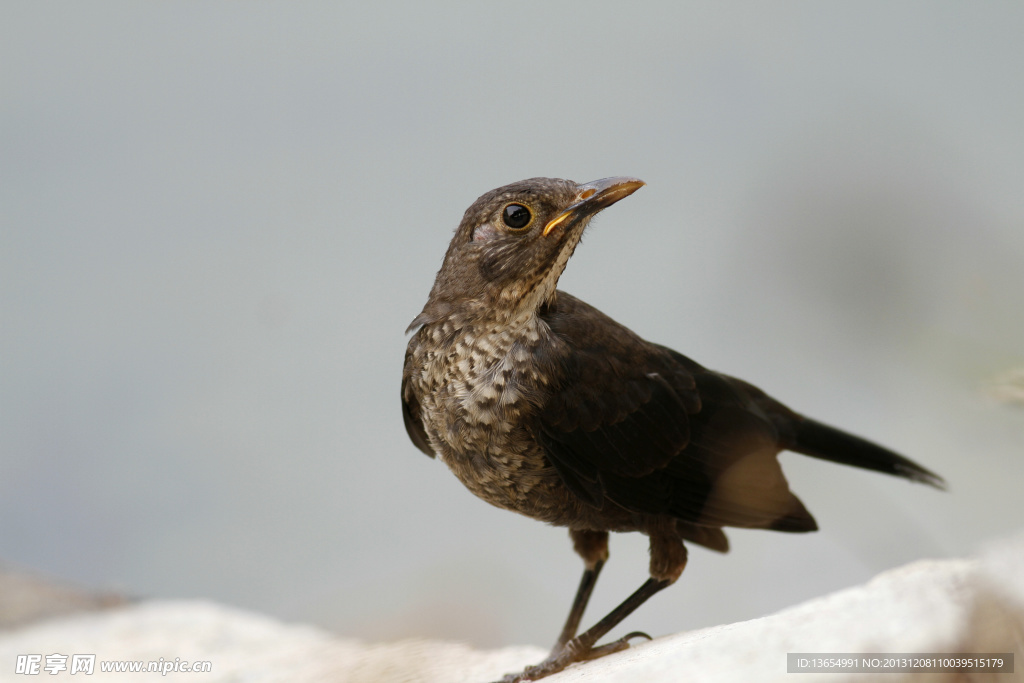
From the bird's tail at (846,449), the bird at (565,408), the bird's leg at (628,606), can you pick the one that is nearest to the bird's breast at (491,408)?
the bird at (565,408)

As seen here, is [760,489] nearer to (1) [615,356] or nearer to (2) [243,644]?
(1) [615,356]

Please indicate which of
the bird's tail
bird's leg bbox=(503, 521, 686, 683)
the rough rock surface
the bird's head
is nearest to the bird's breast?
the bird's head

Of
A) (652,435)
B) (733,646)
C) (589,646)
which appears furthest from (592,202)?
(589,646)

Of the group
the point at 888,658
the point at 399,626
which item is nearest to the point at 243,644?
the point at 399,626

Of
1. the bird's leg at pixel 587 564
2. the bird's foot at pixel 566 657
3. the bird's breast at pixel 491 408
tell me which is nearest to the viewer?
the bird's breast at pixel 491 408

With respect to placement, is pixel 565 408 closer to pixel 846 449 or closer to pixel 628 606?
pixel 628 606

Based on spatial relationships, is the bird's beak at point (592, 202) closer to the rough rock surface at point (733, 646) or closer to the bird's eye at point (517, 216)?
the bird's eye at point (517, 216)
